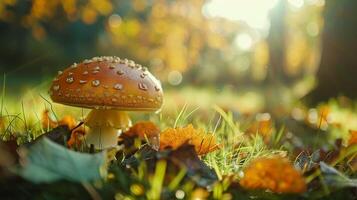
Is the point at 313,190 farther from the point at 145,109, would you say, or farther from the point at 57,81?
the point at 57,81

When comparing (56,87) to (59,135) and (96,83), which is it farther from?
(59,135)

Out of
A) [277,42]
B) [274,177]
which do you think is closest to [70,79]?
[274,177]

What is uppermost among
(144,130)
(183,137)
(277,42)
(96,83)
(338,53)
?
(96,83)

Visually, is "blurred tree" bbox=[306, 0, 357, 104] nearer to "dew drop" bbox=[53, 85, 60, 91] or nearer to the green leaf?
"dew drop" bbox=[53, 85, 60, 91]

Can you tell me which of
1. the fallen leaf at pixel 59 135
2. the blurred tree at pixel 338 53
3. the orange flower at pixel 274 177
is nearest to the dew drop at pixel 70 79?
the fallen leaf at pixel 59 135

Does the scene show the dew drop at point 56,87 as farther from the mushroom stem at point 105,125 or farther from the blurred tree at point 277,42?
the blurred tree at point 277,42

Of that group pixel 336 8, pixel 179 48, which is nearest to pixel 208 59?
pixel 179 48

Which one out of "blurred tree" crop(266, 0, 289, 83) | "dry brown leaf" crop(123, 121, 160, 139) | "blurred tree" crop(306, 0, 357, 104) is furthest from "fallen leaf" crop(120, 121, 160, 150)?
"blurred tree" crop(266, 0, 289, 83)
